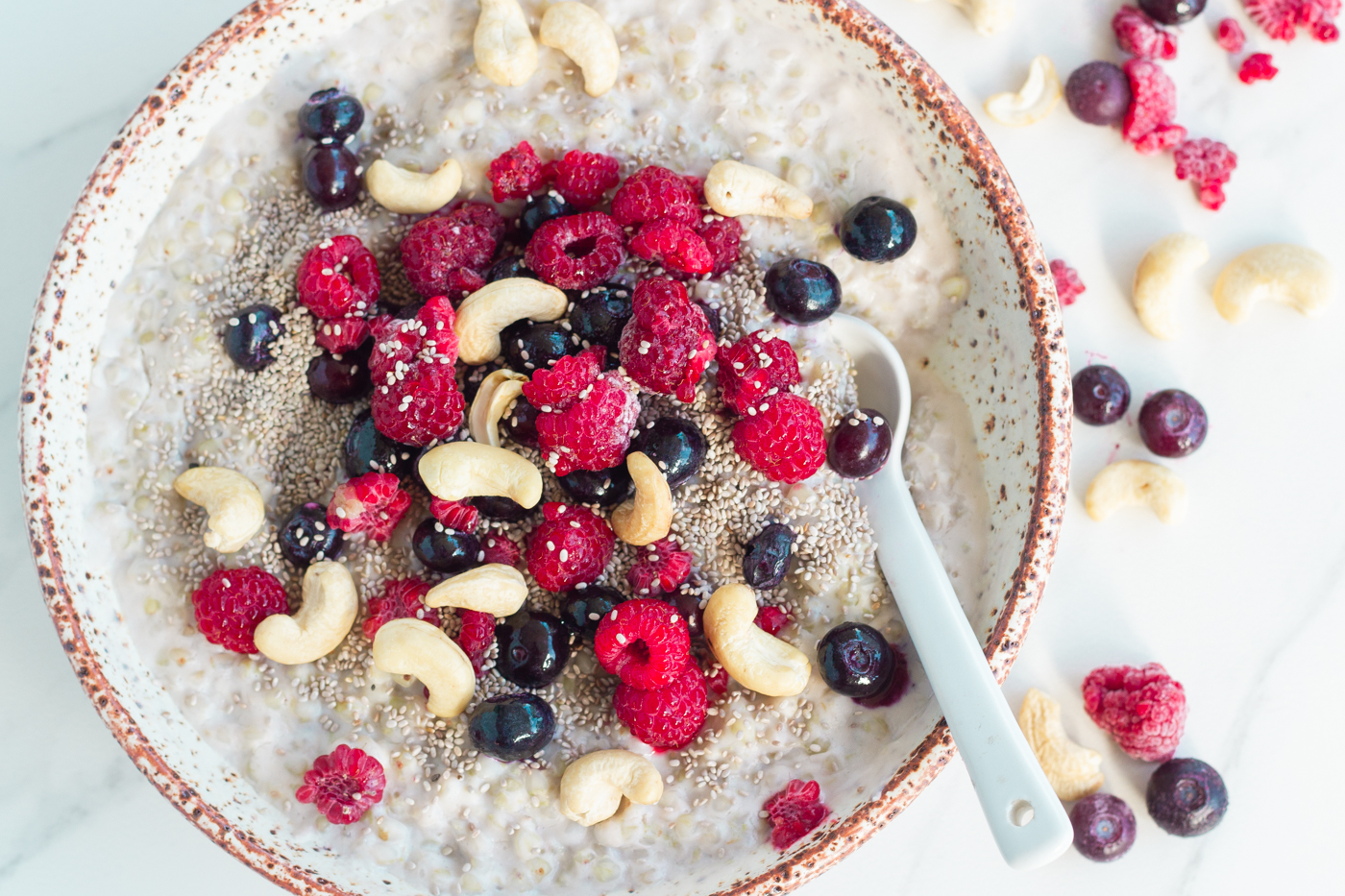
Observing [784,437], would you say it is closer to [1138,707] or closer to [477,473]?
[477,473]

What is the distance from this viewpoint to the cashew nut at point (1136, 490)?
4.84 ft

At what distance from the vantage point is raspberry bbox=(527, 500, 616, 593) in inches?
46.7

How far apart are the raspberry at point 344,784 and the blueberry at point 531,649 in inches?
7.6

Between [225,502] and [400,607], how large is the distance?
0.78ft

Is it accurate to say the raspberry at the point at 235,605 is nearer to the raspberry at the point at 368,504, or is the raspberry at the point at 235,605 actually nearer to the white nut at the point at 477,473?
the raspberry at the point at 368,504

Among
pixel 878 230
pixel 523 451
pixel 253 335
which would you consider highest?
pixel 878 230

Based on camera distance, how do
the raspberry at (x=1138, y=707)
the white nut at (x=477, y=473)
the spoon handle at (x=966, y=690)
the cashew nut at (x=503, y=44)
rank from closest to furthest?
the spoon handle at (x=966, y=690) → the white nut at (x=477, y=473) → the cashew nut at (x=503, y=44) → the raspberry at (x=1138, y=707)

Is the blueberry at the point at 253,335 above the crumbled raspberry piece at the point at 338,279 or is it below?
below

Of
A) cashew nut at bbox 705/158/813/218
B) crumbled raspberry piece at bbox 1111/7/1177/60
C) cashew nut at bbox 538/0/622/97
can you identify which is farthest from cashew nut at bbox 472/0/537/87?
crumbled raspberry piece at bbox 1111/7/1177/60

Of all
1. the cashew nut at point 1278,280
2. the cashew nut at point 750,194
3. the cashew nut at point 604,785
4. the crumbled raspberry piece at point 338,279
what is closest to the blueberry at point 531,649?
the cashew nut at point 604,785

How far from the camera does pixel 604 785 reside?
1186 mm

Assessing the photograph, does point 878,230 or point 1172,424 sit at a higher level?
point 878,230

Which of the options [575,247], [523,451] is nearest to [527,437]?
[523,451]

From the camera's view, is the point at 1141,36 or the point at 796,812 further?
the point at 1141,36
